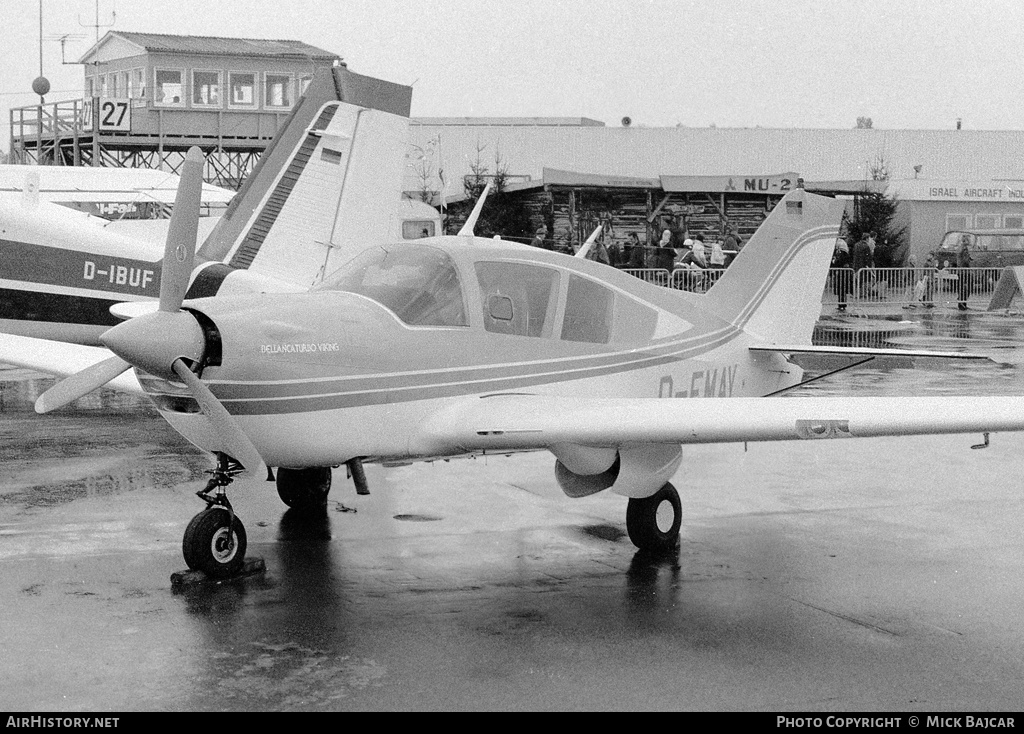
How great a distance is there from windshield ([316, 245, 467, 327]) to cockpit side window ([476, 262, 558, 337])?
0.74 feet

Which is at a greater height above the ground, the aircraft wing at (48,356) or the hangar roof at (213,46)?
the hangar roof at (213,46)

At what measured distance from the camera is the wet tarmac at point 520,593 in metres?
5.28

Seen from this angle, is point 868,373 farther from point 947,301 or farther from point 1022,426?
point 947,301

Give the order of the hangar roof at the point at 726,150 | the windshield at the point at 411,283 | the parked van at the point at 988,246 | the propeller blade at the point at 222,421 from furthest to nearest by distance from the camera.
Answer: the hangar roof at the point at 726,150 → the parked van at the point at 988,246 → the windshield at the point at 411,283 → the propeller blade at the point at 222,421

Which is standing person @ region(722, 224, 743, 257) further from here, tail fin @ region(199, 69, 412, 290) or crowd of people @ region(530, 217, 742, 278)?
tail fin @ region(199, 69, 412, 290)

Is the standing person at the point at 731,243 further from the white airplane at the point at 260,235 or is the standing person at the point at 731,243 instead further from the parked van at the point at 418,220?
the white airplane at the point at 260,235

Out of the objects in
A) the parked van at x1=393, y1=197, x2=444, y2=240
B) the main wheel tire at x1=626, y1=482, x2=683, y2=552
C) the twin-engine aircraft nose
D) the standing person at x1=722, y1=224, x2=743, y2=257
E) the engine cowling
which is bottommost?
the main wheel tire at x1=626, y1=482, x2=683, y2=552

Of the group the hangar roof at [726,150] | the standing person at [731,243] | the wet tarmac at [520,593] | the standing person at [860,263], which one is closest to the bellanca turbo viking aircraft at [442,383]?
the wet tarmac at [520,593]

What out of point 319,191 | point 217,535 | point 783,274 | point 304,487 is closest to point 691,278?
point 319,191

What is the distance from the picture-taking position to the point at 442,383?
24.5ft

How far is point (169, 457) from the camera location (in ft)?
36.5

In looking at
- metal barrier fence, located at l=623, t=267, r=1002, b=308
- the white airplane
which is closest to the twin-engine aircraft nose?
the white airplane

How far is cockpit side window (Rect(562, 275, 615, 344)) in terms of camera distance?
27.3ft

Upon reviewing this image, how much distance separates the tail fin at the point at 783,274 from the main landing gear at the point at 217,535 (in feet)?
14.4
